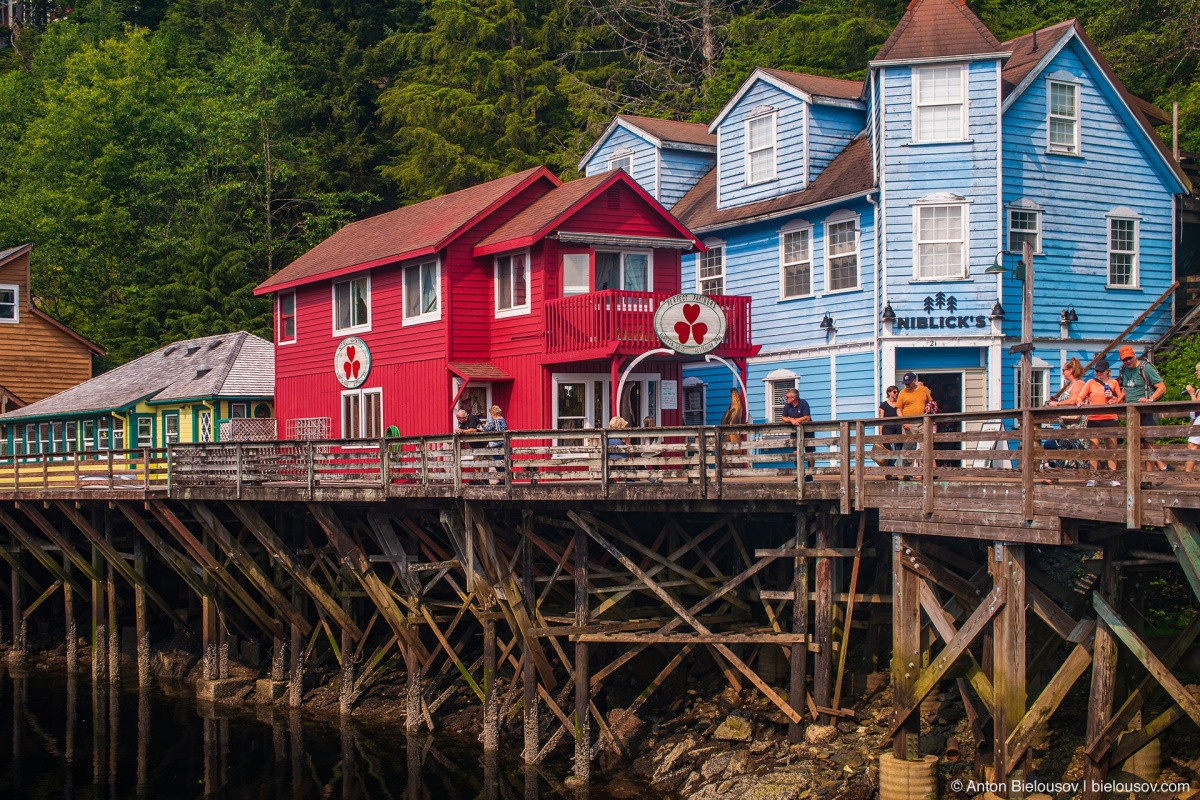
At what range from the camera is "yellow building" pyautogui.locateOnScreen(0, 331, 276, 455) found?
110 ft

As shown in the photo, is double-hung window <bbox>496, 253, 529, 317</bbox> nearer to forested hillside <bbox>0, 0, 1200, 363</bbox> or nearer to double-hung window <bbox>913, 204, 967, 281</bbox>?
double-hung window <bbox>913, 204, 967, 281</bbox>

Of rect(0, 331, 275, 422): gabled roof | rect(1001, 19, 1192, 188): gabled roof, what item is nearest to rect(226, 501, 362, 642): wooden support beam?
rect(0, 331, 275, 422): gabled roof

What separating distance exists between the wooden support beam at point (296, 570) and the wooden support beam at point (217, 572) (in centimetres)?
143

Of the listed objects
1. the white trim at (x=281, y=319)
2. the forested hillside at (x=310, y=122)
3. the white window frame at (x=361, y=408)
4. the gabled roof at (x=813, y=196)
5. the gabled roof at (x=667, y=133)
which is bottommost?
the white window frame at (x=361, y=408)

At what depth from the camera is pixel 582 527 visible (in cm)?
1895

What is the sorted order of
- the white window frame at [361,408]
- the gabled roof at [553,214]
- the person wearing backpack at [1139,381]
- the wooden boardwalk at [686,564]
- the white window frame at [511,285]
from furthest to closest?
the white window frame at [361,408] < the white window frame at [511,285] < the gabled roof at [553,214] < the person wearing backpack at [1139,381] < the wooden boardwalk at [686,564]

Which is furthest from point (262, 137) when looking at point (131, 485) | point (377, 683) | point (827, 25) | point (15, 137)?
point (377, 683)

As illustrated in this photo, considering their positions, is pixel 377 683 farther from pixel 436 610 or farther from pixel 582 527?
pixel 582 527

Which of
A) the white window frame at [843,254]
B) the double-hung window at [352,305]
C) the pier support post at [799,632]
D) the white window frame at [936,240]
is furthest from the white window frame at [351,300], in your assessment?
the pier support post at [799,632]

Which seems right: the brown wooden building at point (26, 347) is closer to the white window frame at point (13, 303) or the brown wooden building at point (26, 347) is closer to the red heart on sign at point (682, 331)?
the white window frame at point (13, 303)

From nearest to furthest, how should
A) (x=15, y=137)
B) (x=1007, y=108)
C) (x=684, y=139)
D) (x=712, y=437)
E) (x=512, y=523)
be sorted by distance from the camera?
1. (x=712, y=437)
2. (x=512, y=523)
3. (x=1007, y=108)
4. (x=684, y=139)
5. (x=15, y=137)

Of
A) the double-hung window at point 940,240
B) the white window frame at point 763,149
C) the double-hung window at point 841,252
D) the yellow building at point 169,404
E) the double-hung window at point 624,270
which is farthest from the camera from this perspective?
the yellow building at point 169,404

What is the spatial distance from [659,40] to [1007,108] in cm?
2534

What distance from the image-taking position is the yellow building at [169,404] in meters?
33.7
